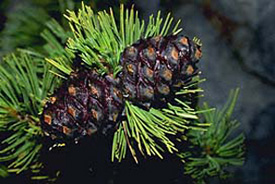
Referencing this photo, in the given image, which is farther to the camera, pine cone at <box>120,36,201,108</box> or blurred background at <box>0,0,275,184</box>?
blurred background at <box>0,0,275,184</box>

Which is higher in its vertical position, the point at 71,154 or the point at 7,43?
the point at 7,43

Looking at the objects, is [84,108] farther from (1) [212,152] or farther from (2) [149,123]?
(1) [212,152]

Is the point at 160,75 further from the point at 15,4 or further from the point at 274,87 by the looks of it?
the point at 274,87

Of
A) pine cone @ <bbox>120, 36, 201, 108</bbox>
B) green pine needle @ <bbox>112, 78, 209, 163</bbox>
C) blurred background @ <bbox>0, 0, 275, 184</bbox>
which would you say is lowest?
green pine needle @ <bbox>112, 78, 209, 163</bbox>

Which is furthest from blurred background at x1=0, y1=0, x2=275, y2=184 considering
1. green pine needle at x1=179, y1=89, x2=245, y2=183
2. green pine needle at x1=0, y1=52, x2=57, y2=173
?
green pine needle at x1=0, y1=52, x2=57, y2=173

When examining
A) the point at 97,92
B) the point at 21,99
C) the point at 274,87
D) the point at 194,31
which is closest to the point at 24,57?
the point at 21,99

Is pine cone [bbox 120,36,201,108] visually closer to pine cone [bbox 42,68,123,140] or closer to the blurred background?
pine cone [bbox 42,68,123,140]

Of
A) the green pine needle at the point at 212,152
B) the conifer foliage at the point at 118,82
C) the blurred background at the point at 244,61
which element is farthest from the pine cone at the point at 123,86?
the blurred background at the point at 244,61

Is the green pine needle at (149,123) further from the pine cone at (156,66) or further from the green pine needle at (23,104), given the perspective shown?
the green pine needle at (23,104)
